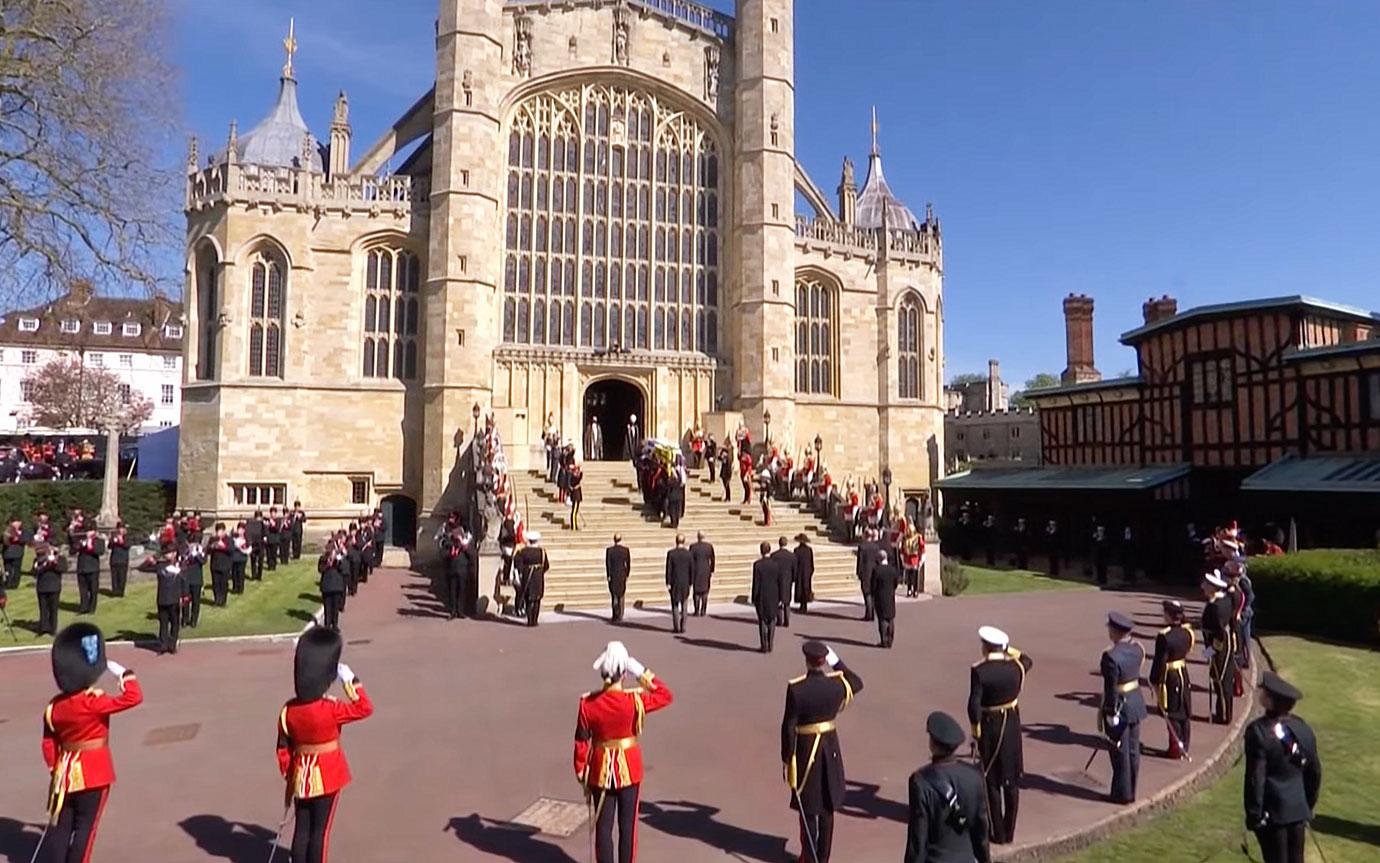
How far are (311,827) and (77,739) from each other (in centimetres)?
161

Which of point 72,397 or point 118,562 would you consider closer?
point 118,562

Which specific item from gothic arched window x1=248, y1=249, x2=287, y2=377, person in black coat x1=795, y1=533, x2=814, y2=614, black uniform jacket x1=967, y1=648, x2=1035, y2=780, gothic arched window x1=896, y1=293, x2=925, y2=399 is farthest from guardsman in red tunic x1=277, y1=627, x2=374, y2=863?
gothic arched window x1=896, y1=293, x2=925, y2=399

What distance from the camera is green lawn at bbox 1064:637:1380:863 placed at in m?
6.09

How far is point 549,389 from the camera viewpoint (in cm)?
2784

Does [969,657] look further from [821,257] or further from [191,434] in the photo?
[191,434]

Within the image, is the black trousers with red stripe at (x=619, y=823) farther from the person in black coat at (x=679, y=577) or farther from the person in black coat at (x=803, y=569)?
the person in black coat at (x=803, y=569)

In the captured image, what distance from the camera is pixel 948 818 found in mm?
4129

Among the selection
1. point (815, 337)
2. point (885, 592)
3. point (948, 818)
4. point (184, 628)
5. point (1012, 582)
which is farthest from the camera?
point (815, 337)

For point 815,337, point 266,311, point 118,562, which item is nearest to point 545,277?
point 266,311

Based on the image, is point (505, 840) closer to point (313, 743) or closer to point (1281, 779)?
point (313, 743)

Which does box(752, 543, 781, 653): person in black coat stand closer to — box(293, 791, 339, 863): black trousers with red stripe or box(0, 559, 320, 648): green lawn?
box(293, 791, 339, 863): black trousers with red stripe

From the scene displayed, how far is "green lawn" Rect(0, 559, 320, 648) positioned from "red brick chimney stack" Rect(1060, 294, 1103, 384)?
31.9 meters

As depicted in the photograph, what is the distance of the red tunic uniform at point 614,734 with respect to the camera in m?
5.33

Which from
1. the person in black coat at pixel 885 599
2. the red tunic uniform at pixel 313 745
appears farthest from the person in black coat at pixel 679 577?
the red tunic uniform at pixel 313 745
